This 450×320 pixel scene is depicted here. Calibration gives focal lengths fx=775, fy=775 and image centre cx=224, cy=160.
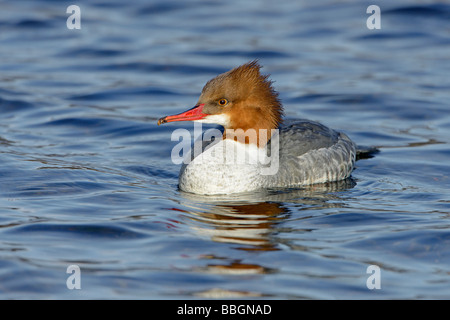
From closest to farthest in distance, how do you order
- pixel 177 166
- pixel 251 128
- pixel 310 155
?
1. pixel 251 128
2. pixel 310 155
3. pixel 177 166

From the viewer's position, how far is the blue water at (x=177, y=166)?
634 cm

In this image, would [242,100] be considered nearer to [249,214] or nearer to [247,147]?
[247,147]

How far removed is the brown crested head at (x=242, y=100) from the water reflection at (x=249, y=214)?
2.67ft

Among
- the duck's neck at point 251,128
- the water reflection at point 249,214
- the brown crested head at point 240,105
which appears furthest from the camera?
the duck's neck at point 251,128

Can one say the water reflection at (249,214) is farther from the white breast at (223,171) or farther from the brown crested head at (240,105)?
the brown crested head at (240,105)

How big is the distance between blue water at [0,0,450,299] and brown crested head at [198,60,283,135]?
0.86m

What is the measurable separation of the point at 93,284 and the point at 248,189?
2957mm

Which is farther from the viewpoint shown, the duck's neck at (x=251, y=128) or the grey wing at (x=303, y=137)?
the grey wing at (x=303, y=137)

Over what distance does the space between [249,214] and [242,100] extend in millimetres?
1430

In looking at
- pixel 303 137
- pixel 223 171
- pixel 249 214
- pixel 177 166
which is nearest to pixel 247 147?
pixel 223 171

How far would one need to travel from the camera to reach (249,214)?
7.88 m

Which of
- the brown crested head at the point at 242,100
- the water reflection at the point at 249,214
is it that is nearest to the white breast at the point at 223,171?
the water reflection at the point at 249,214

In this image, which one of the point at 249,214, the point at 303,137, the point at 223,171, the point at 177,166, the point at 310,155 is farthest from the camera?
the point at 177,166

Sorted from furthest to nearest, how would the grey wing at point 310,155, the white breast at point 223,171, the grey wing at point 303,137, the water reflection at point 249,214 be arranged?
the grey wing at point 303,137 → the grey wing at point 310,155 → the white breast at point 223,171 → the water reflection at point 249,214
